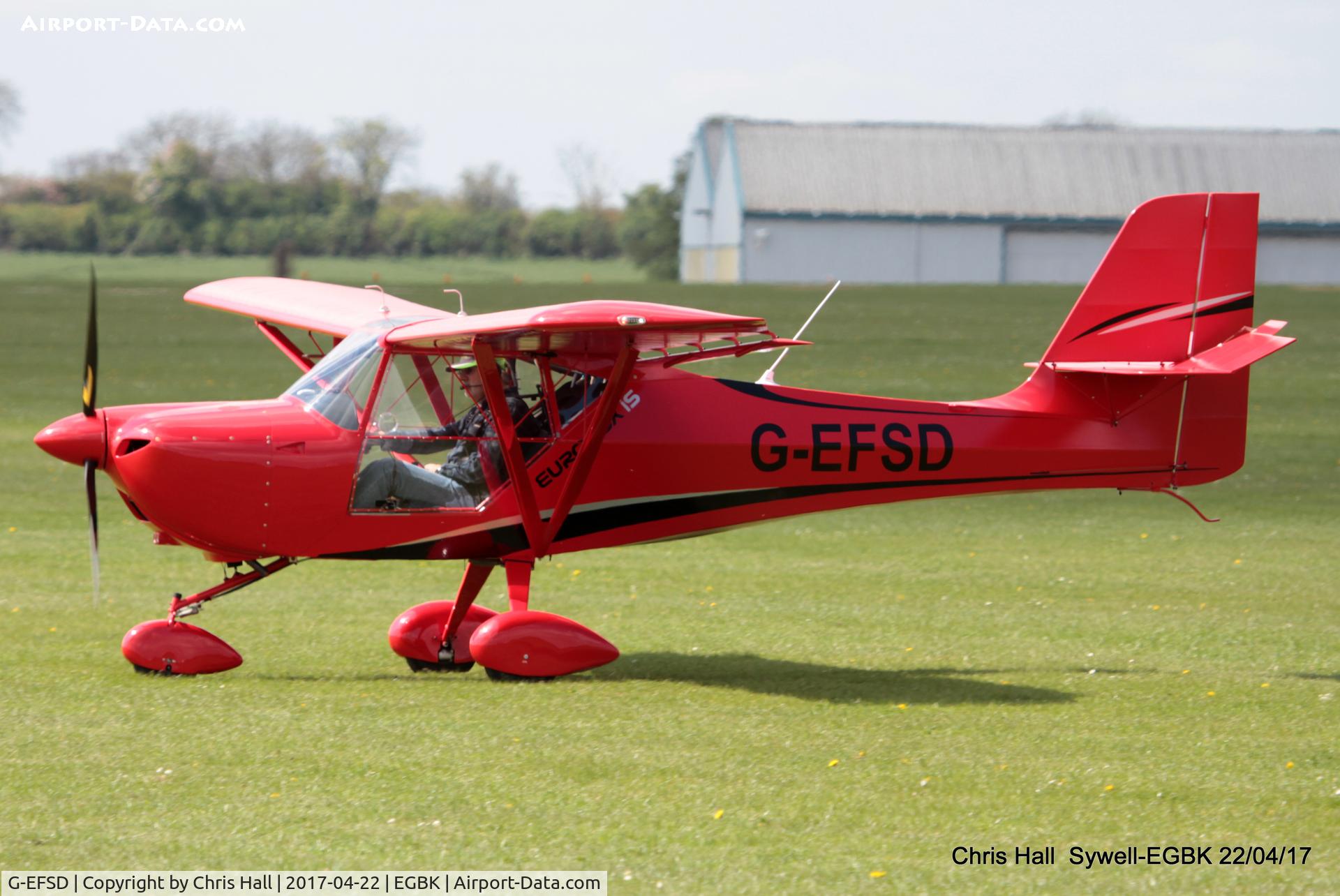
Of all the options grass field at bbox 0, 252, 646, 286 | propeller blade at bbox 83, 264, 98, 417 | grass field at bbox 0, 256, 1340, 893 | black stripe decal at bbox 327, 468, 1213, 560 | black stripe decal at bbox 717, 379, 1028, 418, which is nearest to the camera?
grass field at bbox 0, 256, 1340, 893

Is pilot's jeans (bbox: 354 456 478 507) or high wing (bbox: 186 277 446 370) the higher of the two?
high wing (bbox: 186 277 446 370)

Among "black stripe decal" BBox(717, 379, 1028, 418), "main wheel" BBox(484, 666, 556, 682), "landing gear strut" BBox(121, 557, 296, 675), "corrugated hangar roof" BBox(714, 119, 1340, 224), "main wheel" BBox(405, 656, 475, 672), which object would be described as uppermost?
"corrugated hangar roof" BBox(714, 119, 1340, 224)

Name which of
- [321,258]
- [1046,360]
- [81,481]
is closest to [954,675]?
[1046,360]

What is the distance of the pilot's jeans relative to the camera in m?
9.76

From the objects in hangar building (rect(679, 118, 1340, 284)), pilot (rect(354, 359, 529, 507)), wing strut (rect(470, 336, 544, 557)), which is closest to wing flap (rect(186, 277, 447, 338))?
pilot (rect(354, 359, 529, 507))

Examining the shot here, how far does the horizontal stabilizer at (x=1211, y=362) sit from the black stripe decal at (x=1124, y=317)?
8.8 inches

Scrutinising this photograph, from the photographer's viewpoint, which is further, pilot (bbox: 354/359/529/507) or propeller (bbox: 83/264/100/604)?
pilot (bbox: 354/359/529/507)

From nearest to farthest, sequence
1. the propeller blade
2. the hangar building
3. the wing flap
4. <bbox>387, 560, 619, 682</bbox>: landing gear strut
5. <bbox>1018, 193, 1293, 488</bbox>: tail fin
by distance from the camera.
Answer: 1. the propeller blade
2. <bbox>387, 560, 619, 682</bbox>: landing gear strut
3. <bbox>1018, 193, 1293, 488</bbox>: tail fin
4. the wing flap
5. the hangar building

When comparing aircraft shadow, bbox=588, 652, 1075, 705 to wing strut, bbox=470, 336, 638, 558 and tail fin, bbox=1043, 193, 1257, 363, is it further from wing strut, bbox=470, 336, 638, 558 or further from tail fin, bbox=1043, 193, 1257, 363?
tail fin, bbox=1043, 193, 1257, 363

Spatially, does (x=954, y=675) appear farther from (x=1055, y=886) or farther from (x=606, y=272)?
(x=606, y=272)

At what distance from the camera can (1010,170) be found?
6181 cm

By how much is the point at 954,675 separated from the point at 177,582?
24.1 ft

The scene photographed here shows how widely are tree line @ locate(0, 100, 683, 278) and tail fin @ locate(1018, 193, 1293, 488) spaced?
43350mm

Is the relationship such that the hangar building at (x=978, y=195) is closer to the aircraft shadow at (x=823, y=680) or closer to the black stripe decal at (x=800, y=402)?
the black stripe decal at (x=800, y=402)
